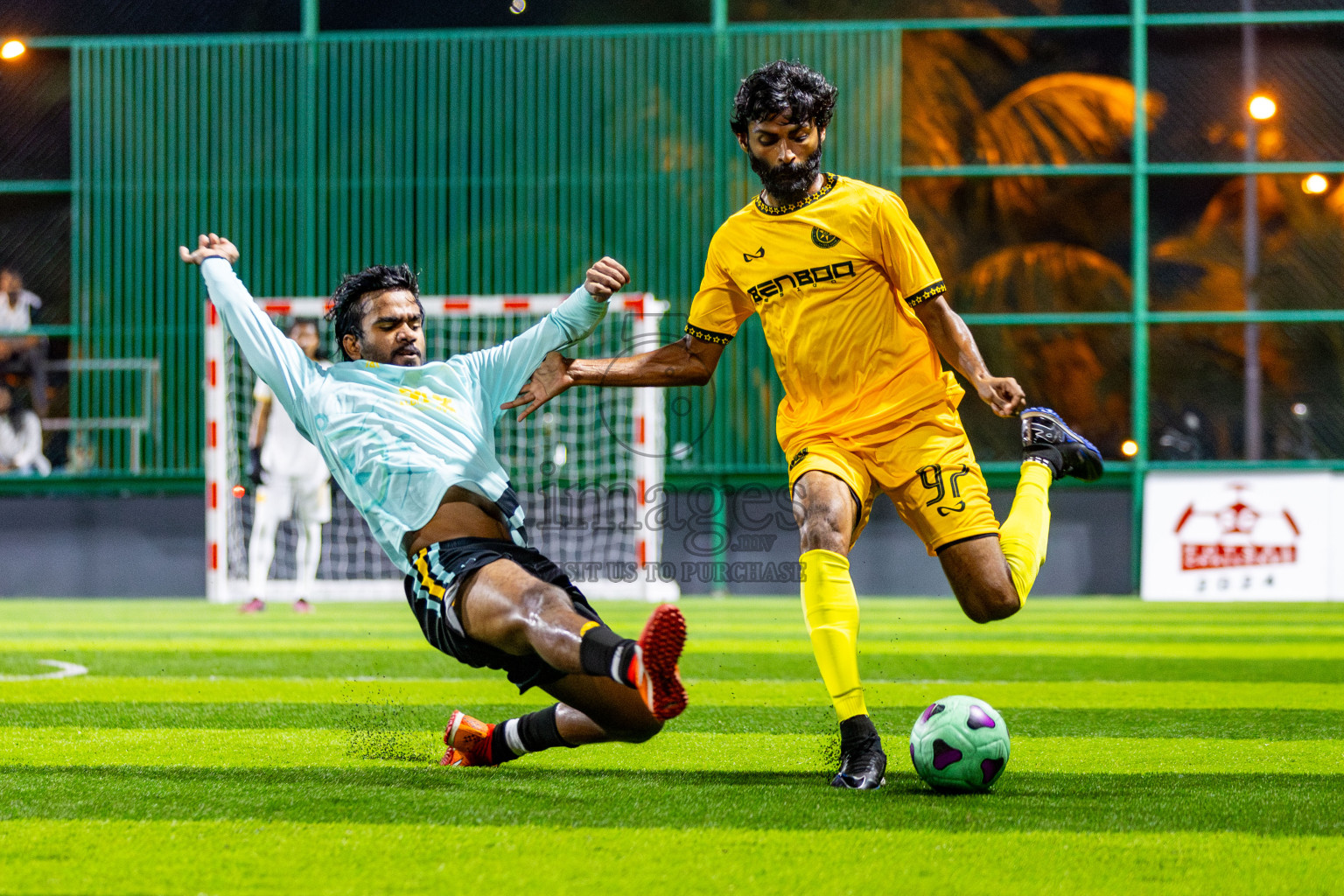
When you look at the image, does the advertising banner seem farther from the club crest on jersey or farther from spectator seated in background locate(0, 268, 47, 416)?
spectator seated in background locate(0, 268, 47, 416)

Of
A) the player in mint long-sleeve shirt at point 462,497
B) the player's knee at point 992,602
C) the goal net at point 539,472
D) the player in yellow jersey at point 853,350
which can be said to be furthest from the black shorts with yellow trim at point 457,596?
the goal net at point 539,472

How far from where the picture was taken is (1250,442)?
1667cm

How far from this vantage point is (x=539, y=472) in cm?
1579

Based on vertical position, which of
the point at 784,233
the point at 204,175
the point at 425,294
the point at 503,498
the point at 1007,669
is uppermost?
the point at 204,175

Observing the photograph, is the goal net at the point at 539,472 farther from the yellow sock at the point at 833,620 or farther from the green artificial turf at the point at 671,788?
the yellow sock at the point at 833,620

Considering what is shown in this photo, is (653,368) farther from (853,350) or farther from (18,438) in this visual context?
(18,438)

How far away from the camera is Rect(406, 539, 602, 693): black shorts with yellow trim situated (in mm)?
3859

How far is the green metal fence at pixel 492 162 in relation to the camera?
17.0m

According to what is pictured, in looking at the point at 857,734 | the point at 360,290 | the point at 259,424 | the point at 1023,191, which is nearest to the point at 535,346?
the point at 360,290

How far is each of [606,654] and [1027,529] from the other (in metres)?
1.94

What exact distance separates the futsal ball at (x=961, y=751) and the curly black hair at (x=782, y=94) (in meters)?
1.82

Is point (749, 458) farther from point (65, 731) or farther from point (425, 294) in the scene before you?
point (65, 731)

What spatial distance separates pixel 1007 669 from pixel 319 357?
796 centimetres

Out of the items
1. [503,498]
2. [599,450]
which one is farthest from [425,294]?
[503,498]
